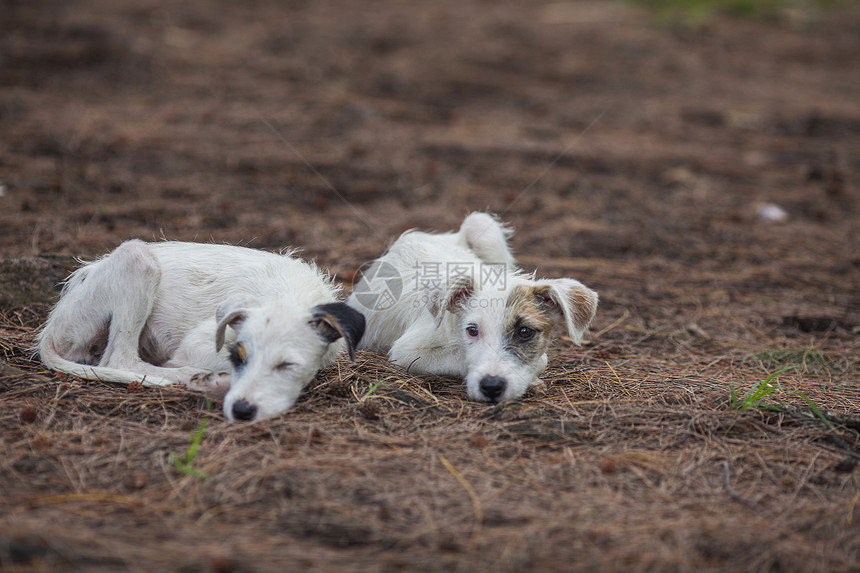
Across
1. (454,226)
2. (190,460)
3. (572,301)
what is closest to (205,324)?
(190,460)

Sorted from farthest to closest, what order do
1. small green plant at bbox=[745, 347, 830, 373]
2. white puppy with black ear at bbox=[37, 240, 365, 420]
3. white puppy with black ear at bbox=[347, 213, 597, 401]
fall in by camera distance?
small green plant at bbox=[745, 347, 830, 373]
white puppy with black ear at bbox=[347, 213, 597, 401]
white puppy with black ear at bbox=[37, 240, 365, 420]

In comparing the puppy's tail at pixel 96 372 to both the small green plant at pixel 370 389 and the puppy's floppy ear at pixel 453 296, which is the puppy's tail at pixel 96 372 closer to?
the small green plant at pixel 370 389

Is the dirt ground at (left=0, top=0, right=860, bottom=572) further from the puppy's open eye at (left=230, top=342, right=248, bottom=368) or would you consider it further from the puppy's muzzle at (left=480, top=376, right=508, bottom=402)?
the puppy's open eye at (left=230, top=342, right=248, bottom=368)

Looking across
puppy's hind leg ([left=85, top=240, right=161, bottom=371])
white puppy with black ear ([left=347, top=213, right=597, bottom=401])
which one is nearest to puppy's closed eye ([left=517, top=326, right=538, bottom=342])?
white puppy with black ear ([left=347, top=213, right=597, bottom=401])

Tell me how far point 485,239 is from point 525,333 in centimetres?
197

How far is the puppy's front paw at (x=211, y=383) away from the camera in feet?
15.2

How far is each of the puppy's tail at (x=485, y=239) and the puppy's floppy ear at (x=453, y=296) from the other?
163 centimetres

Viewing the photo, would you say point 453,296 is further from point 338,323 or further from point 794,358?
point 794,358

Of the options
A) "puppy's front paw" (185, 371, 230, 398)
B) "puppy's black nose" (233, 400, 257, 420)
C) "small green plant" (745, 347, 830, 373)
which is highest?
"puppy's black nose" (233, 400, 257, 420)

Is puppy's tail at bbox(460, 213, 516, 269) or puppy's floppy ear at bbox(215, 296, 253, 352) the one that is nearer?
puppy's floppy ear at bbox(215, 296, 253, 352)

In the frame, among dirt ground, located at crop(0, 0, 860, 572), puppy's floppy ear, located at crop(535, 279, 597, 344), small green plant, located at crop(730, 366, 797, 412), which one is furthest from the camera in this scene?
puppy's floppy ear, located at crop(535, 279, 597, 344)

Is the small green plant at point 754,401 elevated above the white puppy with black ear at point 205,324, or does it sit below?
below

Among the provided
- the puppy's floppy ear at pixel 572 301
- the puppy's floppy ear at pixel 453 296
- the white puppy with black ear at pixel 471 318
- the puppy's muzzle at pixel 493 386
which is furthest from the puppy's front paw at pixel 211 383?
the puppy's floppy ear at pixel 572 301

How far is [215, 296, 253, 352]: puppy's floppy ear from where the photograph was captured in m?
4.57
